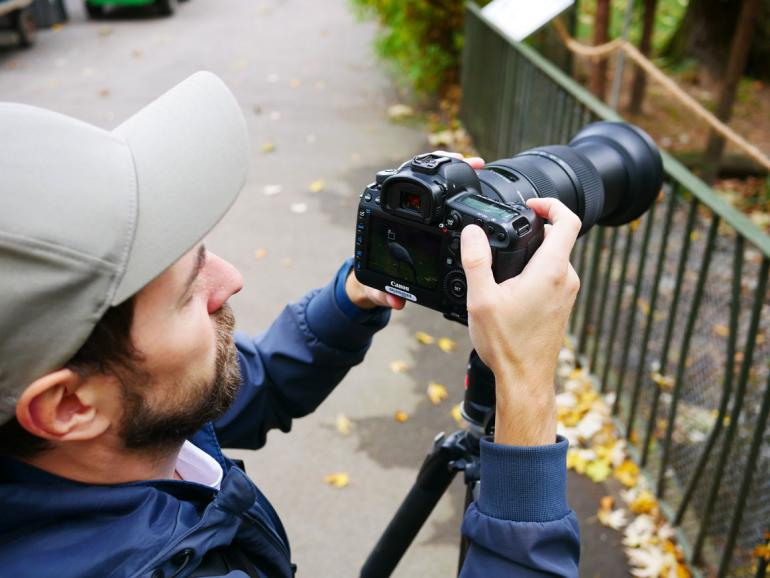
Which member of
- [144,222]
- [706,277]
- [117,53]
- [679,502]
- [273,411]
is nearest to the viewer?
[144,222]

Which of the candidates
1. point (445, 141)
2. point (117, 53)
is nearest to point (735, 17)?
point (445, 141)

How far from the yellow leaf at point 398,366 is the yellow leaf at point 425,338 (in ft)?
0.74

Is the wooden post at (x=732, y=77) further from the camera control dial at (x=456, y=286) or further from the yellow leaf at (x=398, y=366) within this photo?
the camera control dial at (x=456, y=286)

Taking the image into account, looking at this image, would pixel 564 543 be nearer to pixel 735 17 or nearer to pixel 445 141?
pixel 445 141

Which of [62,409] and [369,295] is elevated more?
[62,409]

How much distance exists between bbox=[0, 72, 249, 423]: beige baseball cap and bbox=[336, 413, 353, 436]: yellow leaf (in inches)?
102

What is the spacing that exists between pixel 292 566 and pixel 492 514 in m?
0.48

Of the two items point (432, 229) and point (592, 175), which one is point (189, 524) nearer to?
point (432, 229)

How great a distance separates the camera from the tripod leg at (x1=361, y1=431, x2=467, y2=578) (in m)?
1.97

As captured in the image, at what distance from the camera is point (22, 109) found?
3.70 feet

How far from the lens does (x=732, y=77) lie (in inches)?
235

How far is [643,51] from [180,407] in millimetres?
6547

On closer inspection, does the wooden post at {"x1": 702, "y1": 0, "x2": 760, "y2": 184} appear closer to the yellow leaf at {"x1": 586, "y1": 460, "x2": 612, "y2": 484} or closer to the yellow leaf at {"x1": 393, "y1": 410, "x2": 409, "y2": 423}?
the yellow leaf at {"x1": 586, "y1": 460, "x2": 612, "y2": 484}

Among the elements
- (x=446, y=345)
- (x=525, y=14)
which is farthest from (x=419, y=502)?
(x=446, y=345)
